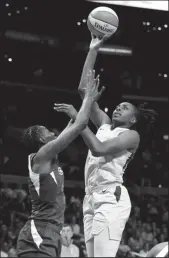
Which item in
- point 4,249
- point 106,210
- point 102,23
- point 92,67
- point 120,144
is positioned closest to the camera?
point 106,210

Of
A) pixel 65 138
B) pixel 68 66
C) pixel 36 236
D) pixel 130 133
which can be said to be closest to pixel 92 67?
pixel 130 133

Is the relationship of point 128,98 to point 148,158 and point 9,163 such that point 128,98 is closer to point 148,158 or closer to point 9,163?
point 148,158

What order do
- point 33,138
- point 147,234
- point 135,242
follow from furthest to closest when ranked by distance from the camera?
point 147,234 → point 135,242 → point 33,138

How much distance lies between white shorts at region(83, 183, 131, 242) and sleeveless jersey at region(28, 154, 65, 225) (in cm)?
62

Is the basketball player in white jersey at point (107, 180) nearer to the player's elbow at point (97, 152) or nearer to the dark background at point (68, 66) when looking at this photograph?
the player's elbow at point (97, 152)

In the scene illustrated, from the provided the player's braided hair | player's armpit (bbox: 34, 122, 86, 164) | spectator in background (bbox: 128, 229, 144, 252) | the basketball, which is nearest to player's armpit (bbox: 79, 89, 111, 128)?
the player's braided hair

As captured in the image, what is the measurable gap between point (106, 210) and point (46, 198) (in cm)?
81

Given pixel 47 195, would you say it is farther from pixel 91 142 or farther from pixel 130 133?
pixel 130 133

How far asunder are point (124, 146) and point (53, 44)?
1150 centimetres

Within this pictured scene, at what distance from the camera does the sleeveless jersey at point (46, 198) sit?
438 centimetres

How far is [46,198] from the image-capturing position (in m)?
4.38

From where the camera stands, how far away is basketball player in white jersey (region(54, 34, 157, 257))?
16.1ft

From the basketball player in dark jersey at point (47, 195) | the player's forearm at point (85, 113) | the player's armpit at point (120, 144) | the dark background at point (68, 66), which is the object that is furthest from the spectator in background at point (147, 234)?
the player's forearm at point (85, 113)

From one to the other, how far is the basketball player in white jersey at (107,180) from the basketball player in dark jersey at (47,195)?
1.57ft
